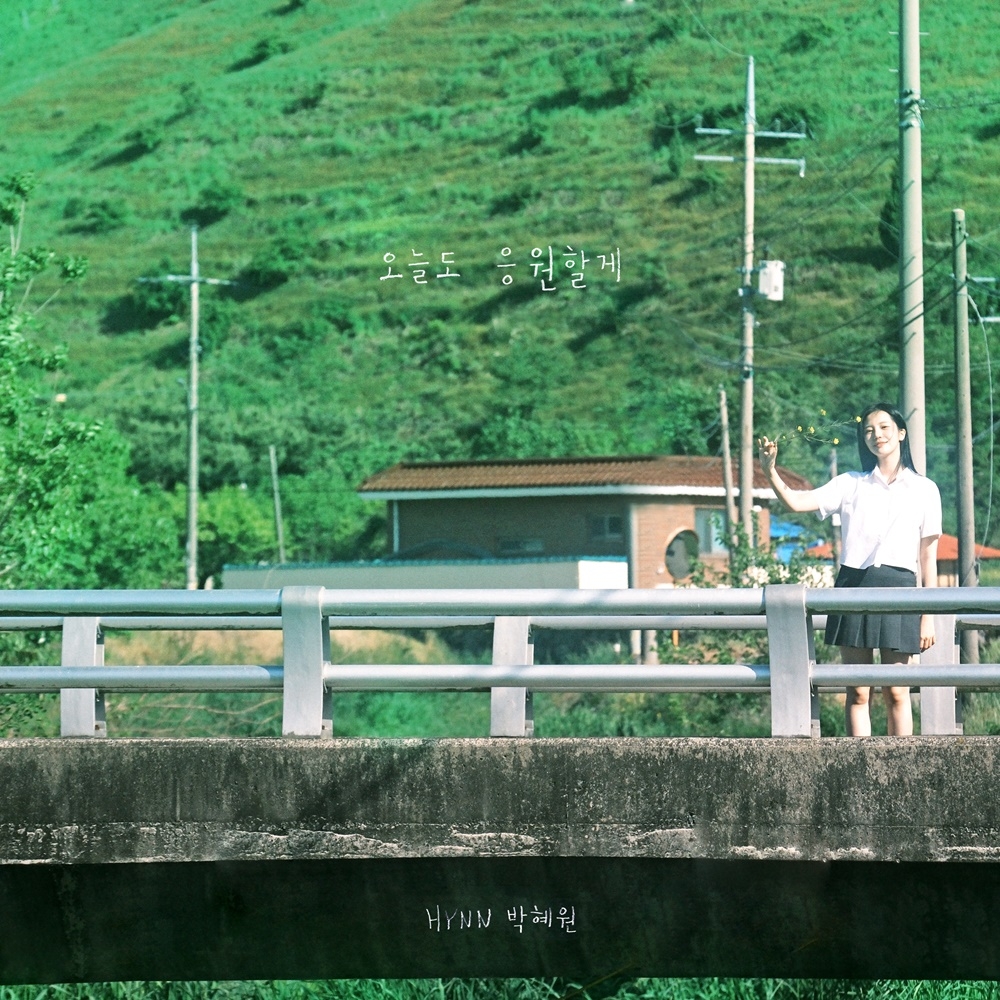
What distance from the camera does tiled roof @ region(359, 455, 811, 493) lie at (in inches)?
1809

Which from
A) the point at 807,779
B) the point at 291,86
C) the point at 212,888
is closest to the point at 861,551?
the point at 807,779

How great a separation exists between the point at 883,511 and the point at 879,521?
5 centimetres

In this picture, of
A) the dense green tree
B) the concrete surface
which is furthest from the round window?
the concrete surface

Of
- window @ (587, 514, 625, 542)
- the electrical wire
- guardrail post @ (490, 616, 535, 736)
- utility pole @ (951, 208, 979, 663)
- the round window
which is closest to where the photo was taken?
guardrail post @ (490, 616, 535, 736)

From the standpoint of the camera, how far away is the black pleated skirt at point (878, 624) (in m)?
6.86

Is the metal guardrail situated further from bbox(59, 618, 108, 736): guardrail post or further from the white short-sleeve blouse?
the white short-sleeve blouse

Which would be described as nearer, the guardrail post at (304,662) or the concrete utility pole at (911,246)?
the guardrail post at (304,662)

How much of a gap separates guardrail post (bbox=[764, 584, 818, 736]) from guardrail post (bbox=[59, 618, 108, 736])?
9.02 ft

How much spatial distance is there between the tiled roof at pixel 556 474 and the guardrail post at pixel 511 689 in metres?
37.0

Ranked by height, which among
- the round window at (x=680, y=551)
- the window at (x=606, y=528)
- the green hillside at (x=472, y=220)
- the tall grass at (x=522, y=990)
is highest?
the green hillside at (x=472, y=220)

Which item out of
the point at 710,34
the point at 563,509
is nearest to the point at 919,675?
the point at 563,509

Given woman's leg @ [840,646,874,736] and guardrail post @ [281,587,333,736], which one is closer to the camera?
guardrail post @ [281,587,333,736]

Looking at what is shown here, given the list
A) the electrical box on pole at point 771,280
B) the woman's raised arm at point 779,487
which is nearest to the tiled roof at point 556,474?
the electrical box on pole at point 771,280

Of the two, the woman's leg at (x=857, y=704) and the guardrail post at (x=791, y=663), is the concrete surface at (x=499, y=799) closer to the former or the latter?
the guardrail post at (x=791, y=663)
